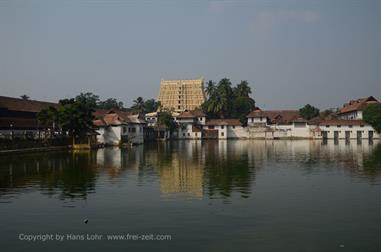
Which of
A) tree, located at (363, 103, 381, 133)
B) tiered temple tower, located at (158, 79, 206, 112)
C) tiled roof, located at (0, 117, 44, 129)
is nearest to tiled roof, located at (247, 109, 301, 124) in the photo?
tree, located at (363, 103, 381, 133)

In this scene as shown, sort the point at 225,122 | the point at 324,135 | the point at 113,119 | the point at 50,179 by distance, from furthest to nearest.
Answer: the point at 225,122, the point at 324,135, the point at 113,119, the point at 50,179

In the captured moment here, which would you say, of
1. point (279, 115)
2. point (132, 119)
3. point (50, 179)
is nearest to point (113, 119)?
point (132, 119)

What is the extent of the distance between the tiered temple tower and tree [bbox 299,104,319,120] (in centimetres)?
4131

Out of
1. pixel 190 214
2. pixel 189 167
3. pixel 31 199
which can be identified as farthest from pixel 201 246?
pixel 189 167

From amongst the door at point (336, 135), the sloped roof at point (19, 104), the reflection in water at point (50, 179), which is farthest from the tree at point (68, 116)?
the door at point (336, 135)

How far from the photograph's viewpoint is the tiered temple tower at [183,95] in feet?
470

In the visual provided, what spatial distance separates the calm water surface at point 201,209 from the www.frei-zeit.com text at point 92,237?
0.75ft

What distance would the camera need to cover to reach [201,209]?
16.8 metres

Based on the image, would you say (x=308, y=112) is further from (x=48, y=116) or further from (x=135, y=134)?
(x=48, y=116)

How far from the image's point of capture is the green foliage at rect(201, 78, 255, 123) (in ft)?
355

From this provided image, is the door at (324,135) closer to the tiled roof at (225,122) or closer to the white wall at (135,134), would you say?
the tiled roof at (225,122)

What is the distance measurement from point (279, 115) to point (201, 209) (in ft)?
297

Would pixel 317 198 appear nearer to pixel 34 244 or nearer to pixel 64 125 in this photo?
pixel 34 244

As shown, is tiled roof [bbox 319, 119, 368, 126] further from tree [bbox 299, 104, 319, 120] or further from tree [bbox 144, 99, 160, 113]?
tree [bbox 144, 99, 160, 113]
